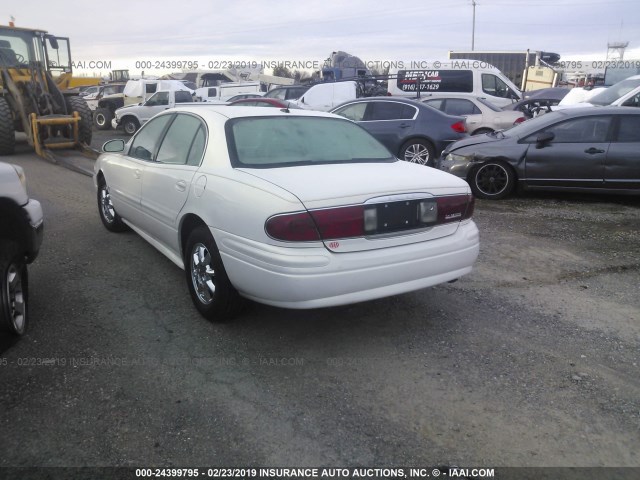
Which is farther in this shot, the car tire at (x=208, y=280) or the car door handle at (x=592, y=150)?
the car door handle at (x=592, y=150)

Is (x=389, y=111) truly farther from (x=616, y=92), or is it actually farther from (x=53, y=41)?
(x=53, y=41)

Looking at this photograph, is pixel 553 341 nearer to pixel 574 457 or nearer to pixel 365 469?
pixel 574 457

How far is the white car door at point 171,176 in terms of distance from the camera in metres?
3.99

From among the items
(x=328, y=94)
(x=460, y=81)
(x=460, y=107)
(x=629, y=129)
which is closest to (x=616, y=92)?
(x=460, y=107)

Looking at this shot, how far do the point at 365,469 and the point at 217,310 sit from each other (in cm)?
164

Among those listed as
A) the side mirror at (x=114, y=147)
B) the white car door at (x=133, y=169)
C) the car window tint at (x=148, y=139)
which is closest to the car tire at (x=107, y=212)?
the white car door at (x=133, y=169)

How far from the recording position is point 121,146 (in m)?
5.55

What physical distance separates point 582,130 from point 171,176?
6270 mm

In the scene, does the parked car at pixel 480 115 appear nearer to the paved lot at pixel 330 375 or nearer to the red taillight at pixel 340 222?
the paved lot at pixel 330 375

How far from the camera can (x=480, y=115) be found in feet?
42.1

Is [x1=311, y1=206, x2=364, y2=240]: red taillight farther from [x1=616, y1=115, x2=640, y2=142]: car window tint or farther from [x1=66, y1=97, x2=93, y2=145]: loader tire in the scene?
[x1=66, y1=97, x2=93, y2=145]: loader tire

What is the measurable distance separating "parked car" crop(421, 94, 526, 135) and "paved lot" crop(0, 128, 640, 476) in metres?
8.37

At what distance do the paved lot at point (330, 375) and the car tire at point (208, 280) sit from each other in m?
0.16

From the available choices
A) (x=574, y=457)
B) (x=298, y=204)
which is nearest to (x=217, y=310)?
(x=298, y=204)
